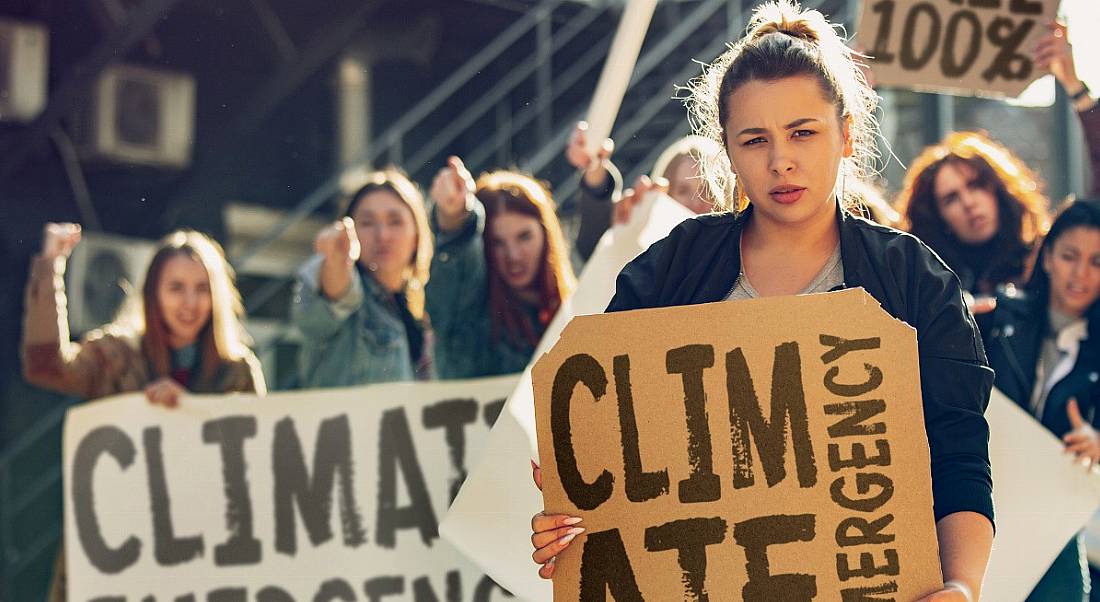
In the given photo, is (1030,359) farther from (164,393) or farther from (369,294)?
(164,393)

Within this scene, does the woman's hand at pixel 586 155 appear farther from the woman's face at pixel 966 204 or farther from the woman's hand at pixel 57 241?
the woman's hand at pixel 57 241

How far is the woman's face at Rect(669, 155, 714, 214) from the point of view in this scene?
10.9ft

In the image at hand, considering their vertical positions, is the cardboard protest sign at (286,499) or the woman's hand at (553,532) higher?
the cardboard protest sign at (286,499)

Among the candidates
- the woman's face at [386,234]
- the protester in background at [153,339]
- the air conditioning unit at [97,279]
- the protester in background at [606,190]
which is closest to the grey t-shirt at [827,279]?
the protester in background at [606,190]

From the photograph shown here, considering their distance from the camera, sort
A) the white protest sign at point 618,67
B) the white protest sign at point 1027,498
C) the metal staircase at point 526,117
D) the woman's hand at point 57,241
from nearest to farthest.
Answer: the white protest sign at point 1027,498 → the white protest sign at point 618,67 → the woman's hand at point 57,241 → the metal staircase at point 526,117

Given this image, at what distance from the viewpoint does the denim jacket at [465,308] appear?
346 cm

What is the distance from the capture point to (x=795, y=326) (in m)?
1.63

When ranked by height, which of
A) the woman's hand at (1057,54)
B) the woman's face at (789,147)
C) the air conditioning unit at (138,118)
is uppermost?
the air conditioning unit at (138,118)

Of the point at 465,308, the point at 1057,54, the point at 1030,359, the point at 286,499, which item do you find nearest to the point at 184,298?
the point at 286,499

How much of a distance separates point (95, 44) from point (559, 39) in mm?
2245

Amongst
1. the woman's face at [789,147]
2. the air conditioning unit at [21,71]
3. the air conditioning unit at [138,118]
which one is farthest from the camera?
the air conditioning unit at [138,118]

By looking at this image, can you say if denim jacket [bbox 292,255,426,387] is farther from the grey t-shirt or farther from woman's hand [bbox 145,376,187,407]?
the grey t-shirt

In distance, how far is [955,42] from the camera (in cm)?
320

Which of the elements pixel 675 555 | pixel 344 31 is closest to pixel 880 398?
pixel 675 555
